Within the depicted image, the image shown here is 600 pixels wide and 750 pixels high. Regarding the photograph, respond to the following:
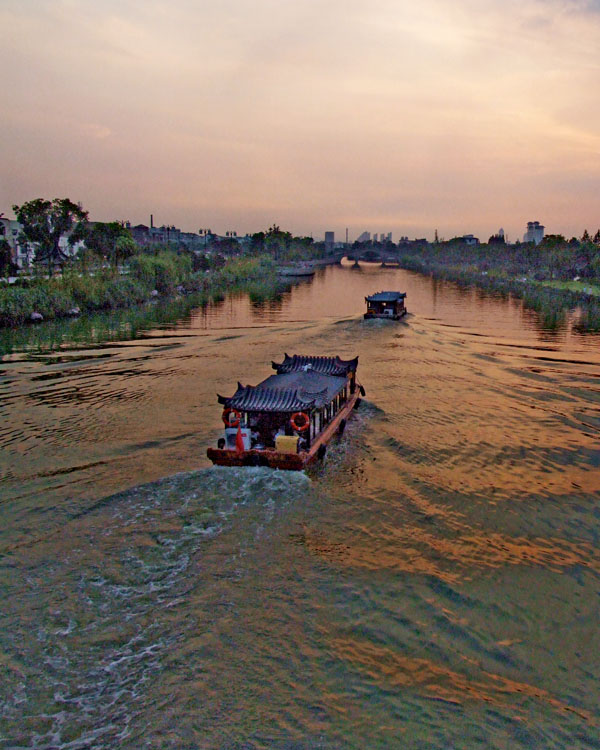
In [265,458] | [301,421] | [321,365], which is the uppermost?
[321,365]

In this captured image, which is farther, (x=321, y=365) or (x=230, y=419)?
(x=321, y=365)

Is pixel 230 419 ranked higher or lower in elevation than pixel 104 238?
lower

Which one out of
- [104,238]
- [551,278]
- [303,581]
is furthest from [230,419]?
[551,278]

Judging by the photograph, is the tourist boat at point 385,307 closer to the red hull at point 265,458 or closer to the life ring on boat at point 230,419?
the red hull at point 265,458

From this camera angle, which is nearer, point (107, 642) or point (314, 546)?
point (107, 642)

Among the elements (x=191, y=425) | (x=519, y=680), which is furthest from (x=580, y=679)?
(x=191, y=425)

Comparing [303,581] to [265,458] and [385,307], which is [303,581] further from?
[385,307]

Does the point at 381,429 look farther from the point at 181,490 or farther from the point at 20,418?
the point at 20,418
